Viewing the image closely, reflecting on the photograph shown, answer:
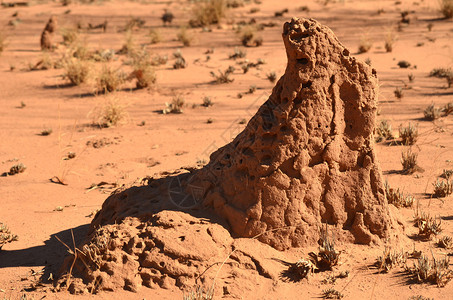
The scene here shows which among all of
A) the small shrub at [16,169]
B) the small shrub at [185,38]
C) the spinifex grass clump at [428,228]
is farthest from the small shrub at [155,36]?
the spinifex grass clump at [428,228]

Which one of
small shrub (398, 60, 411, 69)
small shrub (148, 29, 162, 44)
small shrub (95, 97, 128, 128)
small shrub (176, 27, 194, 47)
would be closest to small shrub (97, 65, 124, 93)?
small shrub (95, 97, 128, 128)

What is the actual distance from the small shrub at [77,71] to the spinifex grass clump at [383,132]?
6.81m

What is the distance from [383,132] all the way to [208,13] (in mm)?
12189

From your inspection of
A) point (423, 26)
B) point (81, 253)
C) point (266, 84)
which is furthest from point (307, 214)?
point (423, 26)

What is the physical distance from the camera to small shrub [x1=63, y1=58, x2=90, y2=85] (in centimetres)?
1150

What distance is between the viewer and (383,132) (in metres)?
7.68

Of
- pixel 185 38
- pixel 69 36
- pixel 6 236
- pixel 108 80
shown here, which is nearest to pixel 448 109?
pixel 108 80

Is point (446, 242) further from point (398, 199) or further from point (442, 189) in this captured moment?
point (442, 189)

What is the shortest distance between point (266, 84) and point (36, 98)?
5073 mm

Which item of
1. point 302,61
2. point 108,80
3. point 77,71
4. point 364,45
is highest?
point 302,61

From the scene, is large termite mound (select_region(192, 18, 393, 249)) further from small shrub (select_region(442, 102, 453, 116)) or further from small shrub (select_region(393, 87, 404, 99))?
small shrub (select_region(393, 87, 404, 99))

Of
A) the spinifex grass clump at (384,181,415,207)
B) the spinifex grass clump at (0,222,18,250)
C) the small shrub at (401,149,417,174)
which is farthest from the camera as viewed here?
the small shrub at (401,149,417,174)

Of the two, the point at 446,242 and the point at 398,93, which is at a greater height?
the point at 398,93

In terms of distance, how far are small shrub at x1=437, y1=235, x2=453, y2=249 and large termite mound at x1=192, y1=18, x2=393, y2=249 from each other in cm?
51
